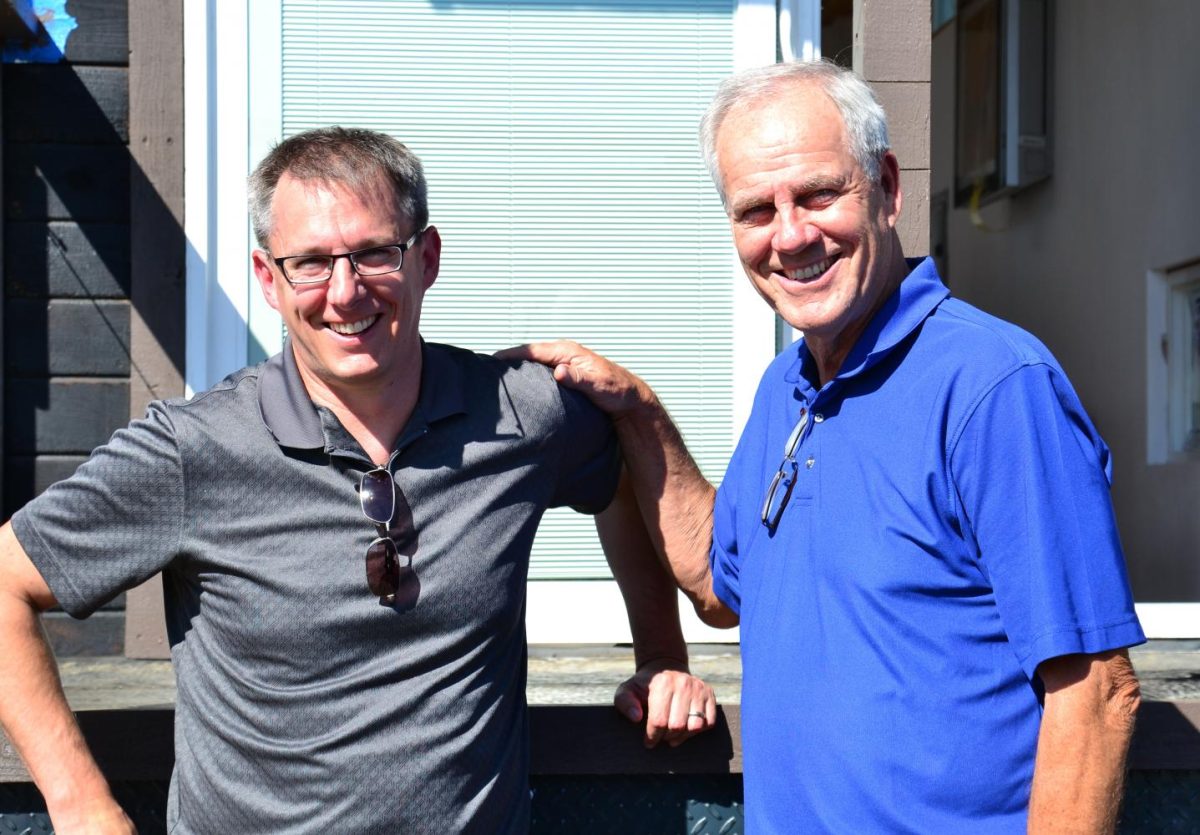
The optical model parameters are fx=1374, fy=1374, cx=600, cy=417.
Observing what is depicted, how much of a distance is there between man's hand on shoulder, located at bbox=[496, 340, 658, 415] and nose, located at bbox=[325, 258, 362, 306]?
1.08 feet

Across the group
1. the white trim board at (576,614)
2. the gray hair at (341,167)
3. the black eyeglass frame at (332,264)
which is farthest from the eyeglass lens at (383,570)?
the white trim board at (576,614)

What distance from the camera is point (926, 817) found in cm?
161

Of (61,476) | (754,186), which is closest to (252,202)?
(754,186)

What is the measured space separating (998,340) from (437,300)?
2.44 metres

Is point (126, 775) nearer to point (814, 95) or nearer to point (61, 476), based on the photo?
point (814, 95)

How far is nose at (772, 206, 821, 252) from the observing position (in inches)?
72.1

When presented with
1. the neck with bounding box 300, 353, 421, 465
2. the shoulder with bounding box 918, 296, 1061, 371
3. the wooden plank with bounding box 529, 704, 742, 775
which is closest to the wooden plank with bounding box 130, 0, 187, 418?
the neck with bounding box 300, 353, 421, 465

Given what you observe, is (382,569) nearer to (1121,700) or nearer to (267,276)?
(267,276)

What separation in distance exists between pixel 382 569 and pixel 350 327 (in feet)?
1.16

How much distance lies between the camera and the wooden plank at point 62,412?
3.73 meters

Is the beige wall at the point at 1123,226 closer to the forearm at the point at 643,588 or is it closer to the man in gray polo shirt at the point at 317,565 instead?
the forearm at the point at 643,588

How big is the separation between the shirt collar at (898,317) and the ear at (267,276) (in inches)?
33.0

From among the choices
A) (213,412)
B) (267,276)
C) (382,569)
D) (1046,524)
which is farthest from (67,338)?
(1046,524)

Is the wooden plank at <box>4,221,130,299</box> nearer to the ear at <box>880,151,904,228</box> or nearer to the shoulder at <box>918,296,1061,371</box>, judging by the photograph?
the ear at <box>880,151,904,228</box>
